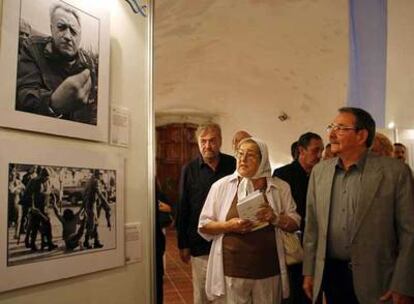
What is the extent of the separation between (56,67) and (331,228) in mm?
1233

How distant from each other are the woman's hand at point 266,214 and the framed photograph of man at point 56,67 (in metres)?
0.70

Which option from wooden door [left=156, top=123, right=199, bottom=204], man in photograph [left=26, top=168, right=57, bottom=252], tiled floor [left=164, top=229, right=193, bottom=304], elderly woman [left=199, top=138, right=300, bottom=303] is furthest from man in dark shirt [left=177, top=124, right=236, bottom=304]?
wooden door [left=156, top=123, right=199, bottom=204]

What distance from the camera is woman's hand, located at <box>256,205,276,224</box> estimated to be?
62.9 inches

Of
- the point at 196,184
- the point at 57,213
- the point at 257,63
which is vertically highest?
the point at 257,63

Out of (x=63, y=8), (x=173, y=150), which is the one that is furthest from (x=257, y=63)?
(x=63, y=8)

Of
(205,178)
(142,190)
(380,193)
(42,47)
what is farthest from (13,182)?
(380,193)

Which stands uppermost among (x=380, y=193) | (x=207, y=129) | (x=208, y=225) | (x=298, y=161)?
(x=207, y=129)

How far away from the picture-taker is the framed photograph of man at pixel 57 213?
1141mm

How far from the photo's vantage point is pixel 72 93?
1.35 meters

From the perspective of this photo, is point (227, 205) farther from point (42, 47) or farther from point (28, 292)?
point (42, 47)

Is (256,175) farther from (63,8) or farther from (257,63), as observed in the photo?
(257,63)

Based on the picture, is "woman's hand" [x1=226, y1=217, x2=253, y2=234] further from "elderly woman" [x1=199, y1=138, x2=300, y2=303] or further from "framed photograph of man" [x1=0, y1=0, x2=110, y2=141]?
"framed photograph of man" [x1=0, y1=0, x2=110, y2=141]

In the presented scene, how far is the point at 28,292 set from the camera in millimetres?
1188

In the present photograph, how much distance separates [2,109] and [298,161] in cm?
172
